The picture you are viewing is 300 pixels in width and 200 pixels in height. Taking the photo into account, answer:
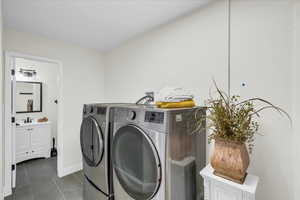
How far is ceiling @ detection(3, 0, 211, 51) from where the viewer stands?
60.4 inches

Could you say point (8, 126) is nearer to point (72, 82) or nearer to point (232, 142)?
point (72, 82)

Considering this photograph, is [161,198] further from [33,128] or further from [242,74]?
[33,128]

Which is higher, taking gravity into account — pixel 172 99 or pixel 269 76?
pixel 269 76

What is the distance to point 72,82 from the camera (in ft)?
8.72

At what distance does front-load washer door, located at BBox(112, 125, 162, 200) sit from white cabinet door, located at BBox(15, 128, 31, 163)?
2.82 metres

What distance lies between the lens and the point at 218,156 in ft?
3.28

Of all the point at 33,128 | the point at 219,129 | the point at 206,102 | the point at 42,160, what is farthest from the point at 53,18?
the point at 42,160

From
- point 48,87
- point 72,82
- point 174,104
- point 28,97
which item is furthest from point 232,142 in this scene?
point 28,97

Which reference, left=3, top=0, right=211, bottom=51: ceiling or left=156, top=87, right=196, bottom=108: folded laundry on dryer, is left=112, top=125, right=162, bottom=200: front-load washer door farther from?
left=3, top=0, right=211, bottom=51: ceiling

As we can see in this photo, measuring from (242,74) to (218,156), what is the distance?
2.56ft

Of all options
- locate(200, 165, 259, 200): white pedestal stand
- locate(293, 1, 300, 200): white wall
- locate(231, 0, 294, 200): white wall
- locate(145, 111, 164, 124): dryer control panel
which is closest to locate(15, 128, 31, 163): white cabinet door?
locate(145, 111, 164, 124): dryer control panel

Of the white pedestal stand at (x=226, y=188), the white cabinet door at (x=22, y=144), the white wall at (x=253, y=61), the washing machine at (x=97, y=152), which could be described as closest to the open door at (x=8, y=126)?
the white cabinet door at (x=22, y=144)

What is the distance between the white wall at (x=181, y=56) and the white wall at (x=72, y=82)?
0.73 m

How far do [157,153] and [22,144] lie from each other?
3.37m
